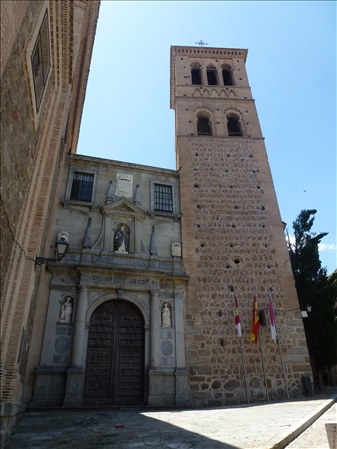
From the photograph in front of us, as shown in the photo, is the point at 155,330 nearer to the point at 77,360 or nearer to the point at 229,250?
the point at 77,360

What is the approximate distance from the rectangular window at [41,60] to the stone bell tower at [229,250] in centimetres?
758

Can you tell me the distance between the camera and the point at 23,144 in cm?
478

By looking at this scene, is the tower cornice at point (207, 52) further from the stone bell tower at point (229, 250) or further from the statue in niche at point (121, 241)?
the statue in niche at point (121, 241)

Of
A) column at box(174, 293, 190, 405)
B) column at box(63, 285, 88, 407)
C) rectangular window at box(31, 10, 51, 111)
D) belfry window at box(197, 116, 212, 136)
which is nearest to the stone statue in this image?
column at box(174, 293, 190, 405)

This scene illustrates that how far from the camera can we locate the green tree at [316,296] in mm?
13305

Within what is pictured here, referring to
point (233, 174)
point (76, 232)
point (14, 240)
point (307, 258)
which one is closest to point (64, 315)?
point (76, 232)

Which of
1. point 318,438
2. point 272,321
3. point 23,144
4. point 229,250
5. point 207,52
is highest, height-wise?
point 207,52

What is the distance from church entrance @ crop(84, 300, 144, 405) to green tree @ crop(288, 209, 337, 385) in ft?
21.5

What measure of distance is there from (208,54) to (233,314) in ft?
53.8

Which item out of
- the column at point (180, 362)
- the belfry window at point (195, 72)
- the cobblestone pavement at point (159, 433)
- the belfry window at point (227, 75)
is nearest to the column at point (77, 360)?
the cobblestone pavement at point (159, 433)

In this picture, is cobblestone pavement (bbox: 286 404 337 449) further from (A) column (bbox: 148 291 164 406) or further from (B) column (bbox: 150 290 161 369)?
(B) column (bbox: 150 290 161 369)

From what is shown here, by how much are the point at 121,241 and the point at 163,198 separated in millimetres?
2978

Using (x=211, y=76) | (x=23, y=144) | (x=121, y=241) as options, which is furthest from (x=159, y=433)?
(x=211, y=76)

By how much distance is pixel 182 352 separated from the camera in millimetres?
10109
